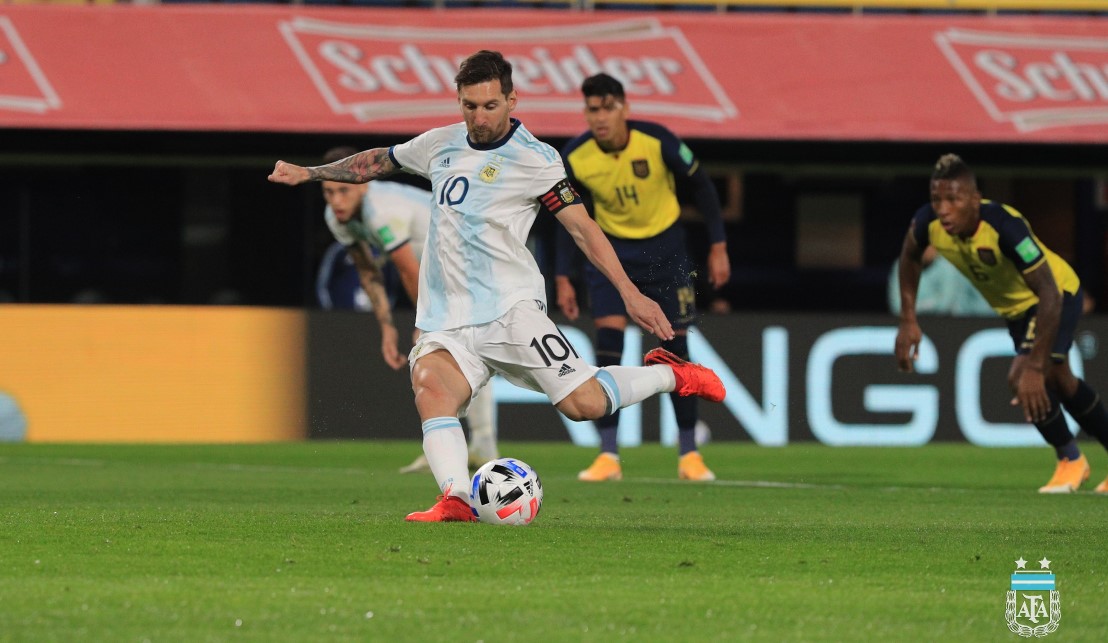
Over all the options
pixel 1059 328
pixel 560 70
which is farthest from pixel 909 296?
pixel 560 70

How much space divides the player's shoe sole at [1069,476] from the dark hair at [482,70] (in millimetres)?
4447

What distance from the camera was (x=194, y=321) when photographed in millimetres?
15133

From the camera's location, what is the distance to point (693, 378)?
25.1 feet

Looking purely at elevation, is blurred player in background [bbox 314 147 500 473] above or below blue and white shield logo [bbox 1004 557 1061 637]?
above

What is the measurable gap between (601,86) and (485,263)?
3.21 meters

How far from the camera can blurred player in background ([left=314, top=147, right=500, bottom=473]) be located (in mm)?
10359

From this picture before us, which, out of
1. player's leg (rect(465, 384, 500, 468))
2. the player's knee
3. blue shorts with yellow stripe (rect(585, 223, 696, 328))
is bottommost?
player's leg (rect(465, 384, 500, 468))

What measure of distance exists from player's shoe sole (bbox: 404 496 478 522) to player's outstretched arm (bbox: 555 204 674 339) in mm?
941

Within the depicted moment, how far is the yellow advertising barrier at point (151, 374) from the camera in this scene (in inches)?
587

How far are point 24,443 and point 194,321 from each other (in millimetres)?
1679

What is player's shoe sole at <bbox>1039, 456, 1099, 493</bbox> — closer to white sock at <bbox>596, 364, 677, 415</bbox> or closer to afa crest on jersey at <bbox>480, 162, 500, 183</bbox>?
white sock at <bbox>596, 364, 677, 415</bbox>

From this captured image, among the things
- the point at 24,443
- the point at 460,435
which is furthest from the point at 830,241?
the point at 460,435

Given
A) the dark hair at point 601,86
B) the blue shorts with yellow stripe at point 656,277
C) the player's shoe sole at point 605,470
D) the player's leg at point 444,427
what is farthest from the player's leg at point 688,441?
the player's leg at point 444,427

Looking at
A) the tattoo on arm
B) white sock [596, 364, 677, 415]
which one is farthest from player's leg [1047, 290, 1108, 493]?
the tattoo on arm
